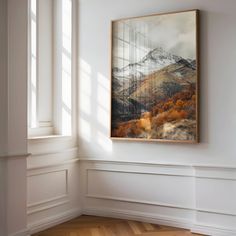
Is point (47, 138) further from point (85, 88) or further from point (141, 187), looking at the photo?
point (141, 187)

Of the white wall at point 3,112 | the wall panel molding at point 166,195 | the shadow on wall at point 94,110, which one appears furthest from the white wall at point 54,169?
the white wall at point 3,112

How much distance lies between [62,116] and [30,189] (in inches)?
42.5

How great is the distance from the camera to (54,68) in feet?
16.0

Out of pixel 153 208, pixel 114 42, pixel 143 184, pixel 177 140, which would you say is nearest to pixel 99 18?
pixel 114 42

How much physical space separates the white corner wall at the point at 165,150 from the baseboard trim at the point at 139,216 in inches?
0.4

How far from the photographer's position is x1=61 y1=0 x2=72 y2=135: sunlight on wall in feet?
15.8

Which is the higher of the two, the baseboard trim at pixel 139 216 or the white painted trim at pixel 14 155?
the white painted trim at pixel 14 155

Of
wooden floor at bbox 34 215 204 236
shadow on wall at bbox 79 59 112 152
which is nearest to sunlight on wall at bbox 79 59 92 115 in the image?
shadow on wall at bbox 79 59 112 152

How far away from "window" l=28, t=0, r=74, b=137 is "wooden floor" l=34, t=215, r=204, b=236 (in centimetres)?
109

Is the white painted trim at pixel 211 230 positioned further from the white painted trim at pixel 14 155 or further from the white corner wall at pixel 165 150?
the white painted trim at pixel 14 155

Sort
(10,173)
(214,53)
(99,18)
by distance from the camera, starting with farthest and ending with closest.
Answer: (99,18) < (214,53) < (10,173)

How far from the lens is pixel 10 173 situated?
360 cm

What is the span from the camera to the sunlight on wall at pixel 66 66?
482cm

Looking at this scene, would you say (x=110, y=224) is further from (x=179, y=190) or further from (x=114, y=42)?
(x=114, y=42)
